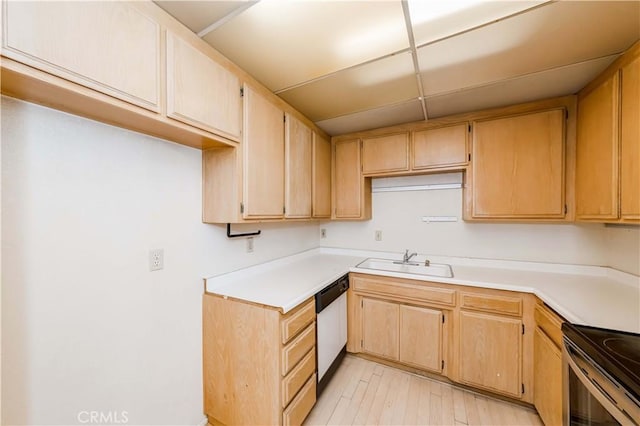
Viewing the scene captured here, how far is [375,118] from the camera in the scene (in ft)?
7.18

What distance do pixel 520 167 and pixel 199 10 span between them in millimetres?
2392

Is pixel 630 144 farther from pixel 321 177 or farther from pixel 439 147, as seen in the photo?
pixel 321 177

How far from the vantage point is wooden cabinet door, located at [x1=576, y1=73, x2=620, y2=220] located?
1372 mm

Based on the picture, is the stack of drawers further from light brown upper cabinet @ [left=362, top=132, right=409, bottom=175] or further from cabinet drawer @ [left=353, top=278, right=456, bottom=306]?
light brown upper cabinet @ [left=362, top=132, right=409, bottom=175]

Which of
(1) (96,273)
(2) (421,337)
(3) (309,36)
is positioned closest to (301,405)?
(2) (421,337)

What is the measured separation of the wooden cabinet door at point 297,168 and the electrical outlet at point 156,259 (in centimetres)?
88

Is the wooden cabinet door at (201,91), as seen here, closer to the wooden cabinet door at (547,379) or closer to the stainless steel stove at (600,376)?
the stainless steel stove at (600,376)

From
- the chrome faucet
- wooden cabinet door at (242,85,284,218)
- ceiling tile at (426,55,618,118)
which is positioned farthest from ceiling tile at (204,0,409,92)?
the chrome faucet

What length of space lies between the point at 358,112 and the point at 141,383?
2347 mm

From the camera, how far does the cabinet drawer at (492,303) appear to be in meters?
1.67

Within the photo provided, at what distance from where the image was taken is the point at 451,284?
186cm

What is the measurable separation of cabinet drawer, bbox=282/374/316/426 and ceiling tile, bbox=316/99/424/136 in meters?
2.13

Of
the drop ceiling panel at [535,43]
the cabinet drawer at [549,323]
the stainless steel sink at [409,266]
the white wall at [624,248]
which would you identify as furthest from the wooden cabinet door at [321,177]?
the white wall at [624,248]

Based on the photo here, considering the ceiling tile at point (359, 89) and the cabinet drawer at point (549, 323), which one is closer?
the cabinet drawer at point (549, 323)
